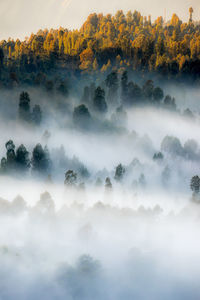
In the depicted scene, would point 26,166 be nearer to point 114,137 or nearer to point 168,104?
point 114,137

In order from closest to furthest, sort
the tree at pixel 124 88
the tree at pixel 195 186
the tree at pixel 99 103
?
the tree at pixel 195 186
the tree at pixel 99 103
the tree at pixel 124 88

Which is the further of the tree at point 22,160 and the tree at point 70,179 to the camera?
the tree at point 22,160

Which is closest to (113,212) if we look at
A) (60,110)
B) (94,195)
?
(94,195)

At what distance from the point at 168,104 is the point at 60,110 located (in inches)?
1993

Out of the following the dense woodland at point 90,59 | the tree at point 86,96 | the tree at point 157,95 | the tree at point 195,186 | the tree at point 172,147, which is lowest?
the tree at point 195,186

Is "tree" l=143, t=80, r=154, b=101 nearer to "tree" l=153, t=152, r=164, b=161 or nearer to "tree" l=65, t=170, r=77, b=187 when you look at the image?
"tree" l=153, t=152, r=164, b=161

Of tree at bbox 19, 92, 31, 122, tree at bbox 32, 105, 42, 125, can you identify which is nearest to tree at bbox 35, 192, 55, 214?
tree at bbox 32, 105, 42, 125

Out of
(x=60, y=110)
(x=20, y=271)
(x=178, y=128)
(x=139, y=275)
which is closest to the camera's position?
(x=20, y=271)

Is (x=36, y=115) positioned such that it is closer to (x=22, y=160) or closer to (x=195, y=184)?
(x=22, y=160)

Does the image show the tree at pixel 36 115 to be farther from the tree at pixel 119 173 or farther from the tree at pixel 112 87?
the tree at pixel 112 87

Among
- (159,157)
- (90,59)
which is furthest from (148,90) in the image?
(159,157)

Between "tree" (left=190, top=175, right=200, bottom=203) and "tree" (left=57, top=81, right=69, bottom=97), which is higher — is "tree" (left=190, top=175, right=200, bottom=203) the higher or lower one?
the lower one

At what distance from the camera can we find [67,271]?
9588 centimetres

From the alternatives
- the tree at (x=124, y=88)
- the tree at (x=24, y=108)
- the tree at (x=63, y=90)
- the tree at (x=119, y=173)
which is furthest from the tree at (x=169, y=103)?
the tree at (x=24, y=108)
